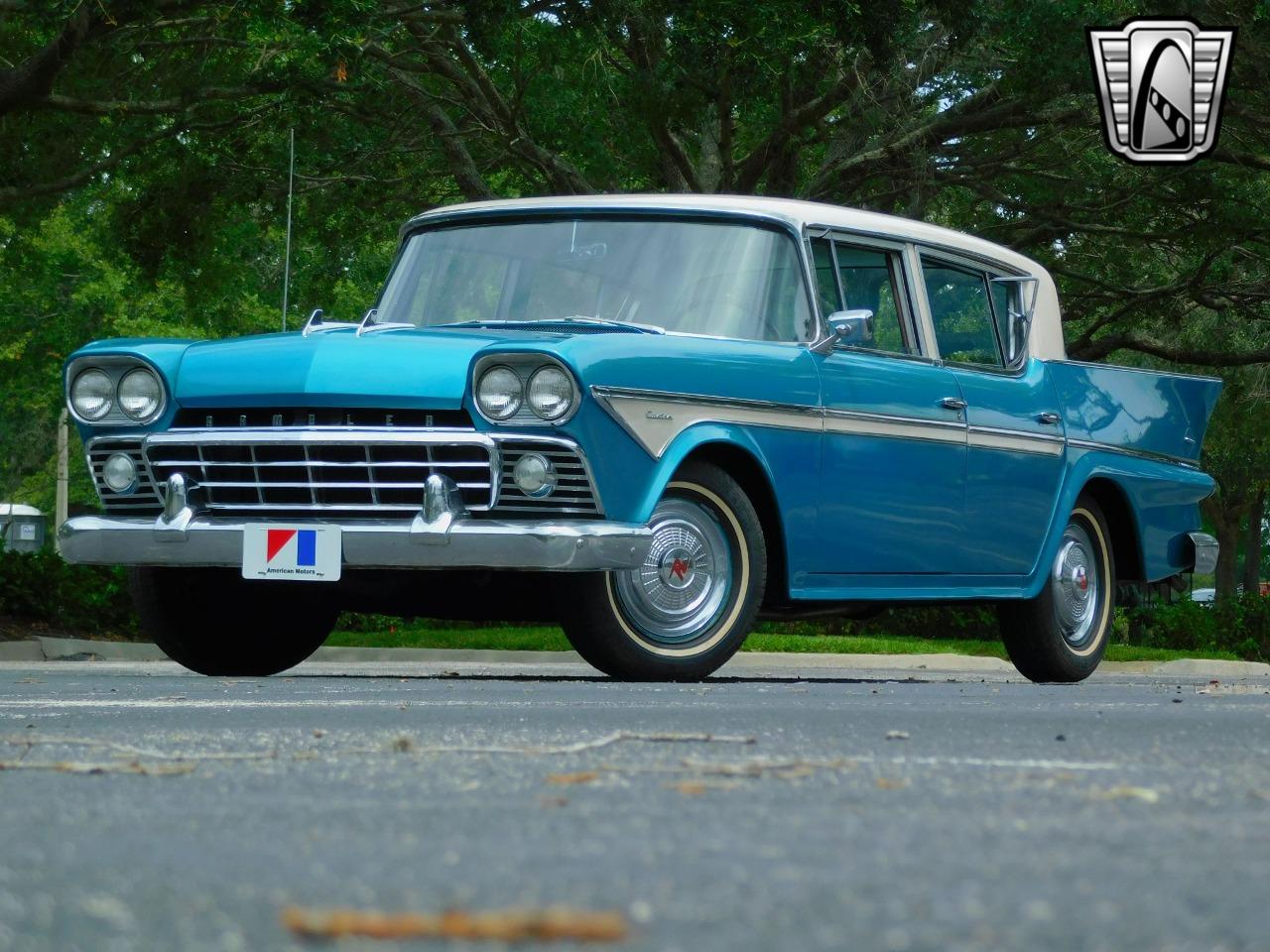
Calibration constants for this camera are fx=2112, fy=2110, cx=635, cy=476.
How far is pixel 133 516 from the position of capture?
8.27m

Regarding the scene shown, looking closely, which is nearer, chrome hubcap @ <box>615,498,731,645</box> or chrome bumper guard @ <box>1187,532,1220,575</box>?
chrome hubcap @ <box>615,498,731,645</box>

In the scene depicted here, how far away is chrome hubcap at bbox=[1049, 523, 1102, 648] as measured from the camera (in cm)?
1016

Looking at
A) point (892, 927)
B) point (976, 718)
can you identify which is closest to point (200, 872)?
point (892, 927)

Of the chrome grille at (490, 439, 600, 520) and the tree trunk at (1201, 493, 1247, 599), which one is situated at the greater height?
the chrome grille at (490, 439, 600, 520)

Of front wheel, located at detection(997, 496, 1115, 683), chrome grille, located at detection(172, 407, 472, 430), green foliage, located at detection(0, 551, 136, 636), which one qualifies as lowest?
green foliage, located at detection(0, 551, 136, 636)

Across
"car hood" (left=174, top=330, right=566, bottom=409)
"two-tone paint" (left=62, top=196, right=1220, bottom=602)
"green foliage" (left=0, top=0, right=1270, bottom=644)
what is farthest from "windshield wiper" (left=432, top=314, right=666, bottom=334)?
"green foliage" (left=0, top=0, right=1270, bottom=644)

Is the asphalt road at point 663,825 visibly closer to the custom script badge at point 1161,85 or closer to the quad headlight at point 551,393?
the quad headlight at point 551,393

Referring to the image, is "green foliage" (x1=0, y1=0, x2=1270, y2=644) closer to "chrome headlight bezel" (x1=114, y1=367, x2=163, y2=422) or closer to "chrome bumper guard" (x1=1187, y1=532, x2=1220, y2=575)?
"chrome bumper guard" (x1=1187, y1=532, x2=1220, y2=575)

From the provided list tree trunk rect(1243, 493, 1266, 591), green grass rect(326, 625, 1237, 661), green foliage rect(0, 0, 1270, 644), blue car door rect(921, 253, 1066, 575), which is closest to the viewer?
blue car door rect(921, 253, 1066, 575)

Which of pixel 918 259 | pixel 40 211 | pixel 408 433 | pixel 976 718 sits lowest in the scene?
pixel 976 718

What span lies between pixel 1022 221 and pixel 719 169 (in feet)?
11.6

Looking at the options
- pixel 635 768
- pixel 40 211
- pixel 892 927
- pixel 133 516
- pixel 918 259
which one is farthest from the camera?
pixel 40 211

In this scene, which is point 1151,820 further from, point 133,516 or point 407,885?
point 133,516

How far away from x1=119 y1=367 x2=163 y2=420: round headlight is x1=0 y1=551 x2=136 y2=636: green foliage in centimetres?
1149
